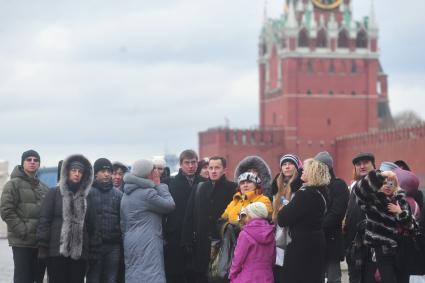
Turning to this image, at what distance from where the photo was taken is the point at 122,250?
33.6ft

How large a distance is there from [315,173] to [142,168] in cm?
160

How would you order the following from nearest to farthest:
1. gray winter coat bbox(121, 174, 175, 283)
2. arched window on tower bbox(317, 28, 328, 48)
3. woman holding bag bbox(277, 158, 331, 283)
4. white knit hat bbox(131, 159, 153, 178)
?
woman holding bag bbox(277, 158, 331, 283)
gray winter coat bbox(121, 174, 175, 283)
white knit hat bbox(131, 159, 153, 178)
arched window on tower bbox(317, 28, 328, 48)

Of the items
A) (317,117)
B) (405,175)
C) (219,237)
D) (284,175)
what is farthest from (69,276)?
(317,117)

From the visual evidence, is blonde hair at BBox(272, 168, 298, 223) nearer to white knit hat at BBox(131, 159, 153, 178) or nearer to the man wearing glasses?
white knit hat at BBox(131, 159, 153, 178)

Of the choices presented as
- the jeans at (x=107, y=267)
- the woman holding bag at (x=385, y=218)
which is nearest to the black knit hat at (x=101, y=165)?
the jeans at (x=107, y=267)

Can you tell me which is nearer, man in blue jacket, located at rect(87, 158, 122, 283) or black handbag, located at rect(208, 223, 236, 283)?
black handbag, located at rect(208, 223, 236, 283)

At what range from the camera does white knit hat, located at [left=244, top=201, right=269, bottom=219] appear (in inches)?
361

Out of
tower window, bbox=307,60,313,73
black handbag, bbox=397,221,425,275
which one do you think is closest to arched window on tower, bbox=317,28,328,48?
tower window, bbox=307,60,313,73

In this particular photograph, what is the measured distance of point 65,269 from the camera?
32.0ft

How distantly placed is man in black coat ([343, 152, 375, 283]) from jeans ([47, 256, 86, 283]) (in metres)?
2.15

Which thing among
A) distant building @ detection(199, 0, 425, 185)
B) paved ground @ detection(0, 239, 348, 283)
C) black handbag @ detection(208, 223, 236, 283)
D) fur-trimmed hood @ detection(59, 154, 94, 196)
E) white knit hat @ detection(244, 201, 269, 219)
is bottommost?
paved ground @ detection(0, 239, 348, 283)

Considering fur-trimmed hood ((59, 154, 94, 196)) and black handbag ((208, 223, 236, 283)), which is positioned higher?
fur-trimmed hood ((59, 154, 94, 196))

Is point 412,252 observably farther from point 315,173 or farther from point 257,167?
point 257,167

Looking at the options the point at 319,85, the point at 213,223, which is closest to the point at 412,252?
the point at 213,223
